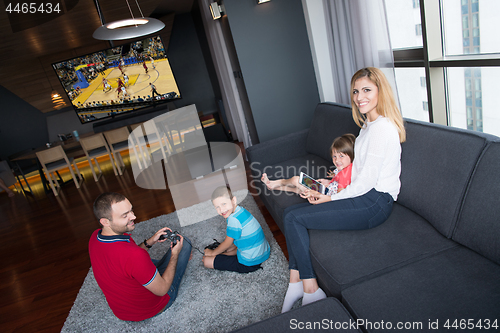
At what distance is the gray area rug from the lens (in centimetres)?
180

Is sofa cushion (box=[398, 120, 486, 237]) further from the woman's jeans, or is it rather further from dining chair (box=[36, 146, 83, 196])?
dining chair (box=[36, 146, 83, 196])

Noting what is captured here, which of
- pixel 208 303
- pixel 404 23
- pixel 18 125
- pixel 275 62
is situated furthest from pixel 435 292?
pixel 18 125

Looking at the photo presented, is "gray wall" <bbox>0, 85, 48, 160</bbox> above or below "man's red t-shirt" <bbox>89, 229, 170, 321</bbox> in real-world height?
above

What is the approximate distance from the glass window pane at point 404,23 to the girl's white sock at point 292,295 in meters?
1.87

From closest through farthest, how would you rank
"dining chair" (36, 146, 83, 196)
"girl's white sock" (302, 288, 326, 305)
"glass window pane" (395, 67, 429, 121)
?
"girl's white sock" (302, 288, 326, 305) < "glass window pane" (395, 67, 429, 121) < "dining chair" (36, 146, 83, 196)

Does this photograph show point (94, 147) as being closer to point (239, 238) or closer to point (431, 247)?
point (239, 238)

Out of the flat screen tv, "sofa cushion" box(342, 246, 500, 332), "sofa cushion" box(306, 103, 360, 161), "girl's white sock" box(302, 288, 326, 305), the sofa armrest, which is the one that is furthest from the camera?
the flat screen tv

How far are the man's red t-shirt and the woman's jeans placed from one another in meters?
0.82

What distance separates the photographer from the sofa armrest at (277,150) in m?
2.93

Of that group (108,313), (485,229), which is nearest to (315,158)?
(485,229)

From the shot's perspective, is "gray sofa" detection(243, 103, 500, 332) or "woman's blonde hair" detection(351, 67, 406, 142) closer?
"gray sofa" detection(243, 103, 500, 332)

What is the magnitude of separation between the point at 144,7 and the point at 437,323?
19.5ft

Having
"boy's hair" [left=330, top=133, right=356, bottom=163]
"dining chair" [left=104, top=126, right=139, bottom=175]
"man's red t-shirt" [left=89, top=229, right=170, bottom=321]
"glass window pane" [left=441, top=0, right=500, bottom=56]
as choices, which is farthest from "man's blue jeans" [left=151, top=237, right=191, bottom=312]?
"dining chair" [left=104, top=126, right=139, bottom=175]

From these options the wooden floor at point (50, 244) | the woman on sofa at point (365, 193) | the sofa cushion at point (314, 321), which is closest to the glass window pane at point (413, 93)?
the woman on sofa at point (365, 193)
